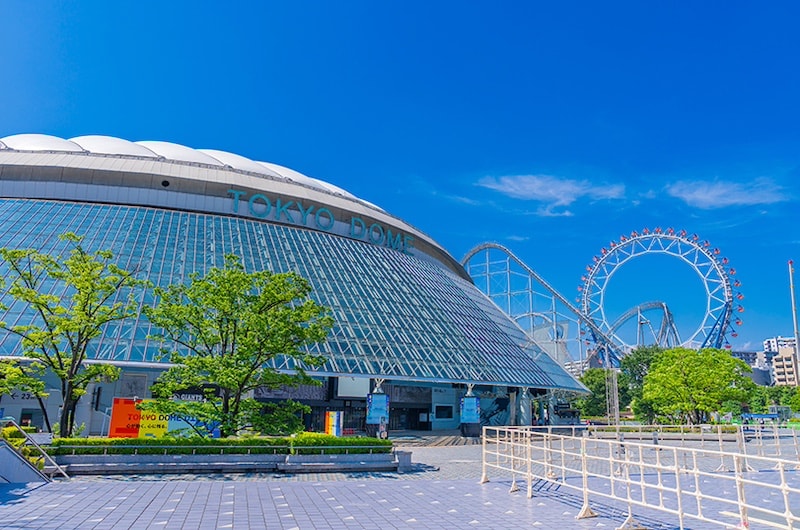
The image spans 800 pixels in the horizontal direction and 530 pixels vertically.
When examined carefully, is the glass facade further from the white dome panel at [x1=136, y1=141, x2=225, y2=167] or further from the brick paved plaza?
the brick paved plaza

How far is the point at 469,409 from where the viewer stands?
3572 cm

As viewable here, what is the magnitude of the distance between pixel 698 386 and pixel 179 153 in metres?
48.8

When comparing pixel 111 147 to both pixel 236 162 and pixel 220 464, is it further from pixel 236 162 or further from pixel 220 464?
pixel 220 464

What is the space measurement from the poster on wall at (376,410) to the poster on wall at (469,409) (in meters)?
6.61

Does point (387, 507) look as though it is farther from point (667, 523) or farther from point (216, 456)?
point (216, 456)

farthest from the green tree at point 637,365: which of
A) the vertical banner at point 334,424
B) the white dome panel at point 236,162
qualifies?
the vertical banner at point 334,424

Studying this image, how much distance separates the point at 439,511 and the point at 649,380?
1864 inches

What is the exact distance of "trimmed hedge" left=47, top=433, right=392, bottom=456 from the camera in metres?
18.0

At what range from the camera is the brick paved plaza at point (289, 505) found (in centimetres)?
1096

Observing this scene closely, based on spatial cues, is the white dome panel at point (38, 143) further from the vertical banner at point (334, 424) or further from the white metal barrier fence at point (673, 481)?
the white metal barrier fence at point (673, 481)

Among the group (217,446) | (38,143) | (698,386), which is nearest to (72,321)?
(217,446)

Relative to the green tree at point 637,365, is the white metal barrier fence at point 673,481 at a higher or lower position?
lower

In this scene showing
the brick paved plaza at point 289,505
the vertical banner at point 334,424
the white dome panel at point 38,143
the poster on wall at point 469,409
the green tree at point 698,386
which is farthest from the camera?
the green tree at point 698,386

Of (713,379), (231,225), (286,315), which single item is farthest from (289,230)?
(713,379)
